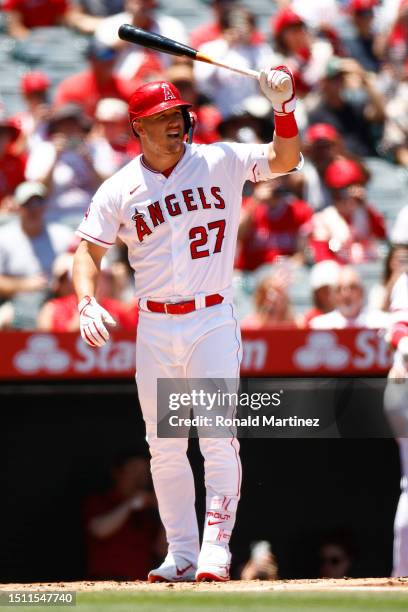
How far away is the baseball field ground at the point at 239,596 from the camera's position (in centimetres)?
421

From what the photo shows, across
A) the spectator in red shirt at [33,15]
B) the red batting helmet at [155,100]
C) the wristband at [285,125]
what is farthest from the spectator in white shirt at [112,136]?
the wristband at [285,125]

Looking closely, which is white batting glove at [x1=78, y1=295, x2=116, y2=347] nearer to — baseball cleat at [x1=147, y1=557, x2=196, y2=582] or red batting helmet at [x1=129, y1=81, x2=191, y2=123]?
red batting helmet at [x1=129, y1=81, x2=191, y2=123]

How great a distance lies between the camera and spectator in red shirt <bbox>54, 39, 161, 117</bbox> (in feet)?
31.6

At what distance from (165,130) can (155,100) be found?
0.13 meters

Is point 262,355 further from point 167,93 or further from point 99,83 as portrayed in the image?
point 99,83

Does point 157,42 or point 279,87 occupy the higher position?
point 157,42

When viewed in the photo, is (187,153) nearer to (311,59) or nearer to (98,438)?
(98,438)

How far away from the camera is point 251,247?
8586mm

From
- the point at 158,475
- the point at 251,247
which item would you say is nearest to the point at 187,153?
the point at 158,475

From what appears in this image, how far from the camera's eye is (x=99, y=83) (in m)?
9.70

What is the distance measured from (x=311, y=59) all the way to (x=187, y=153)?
202 inches

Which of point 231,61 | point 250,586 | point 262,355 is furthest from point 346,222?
point 250,586

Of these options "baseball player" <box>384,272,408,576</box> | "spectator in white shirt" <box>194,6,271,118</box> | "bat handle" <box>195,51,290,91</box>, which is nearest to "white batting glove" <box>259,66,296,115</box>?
"bat handle" <box>195,51,290,91</box>

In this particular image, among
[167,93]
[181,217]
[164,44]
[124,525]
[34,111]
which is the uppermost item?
[34,111]
